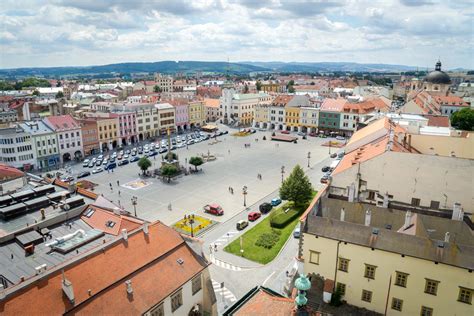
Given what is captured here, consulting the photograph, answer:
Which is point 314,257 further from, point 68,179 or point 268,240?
point 68,179

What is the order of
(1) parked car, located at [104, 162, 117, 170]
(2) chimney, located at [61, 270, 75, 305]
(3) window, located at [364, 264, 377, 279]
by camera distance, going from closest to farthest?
1. (2) chimney, located at [61, 270, 75, 305]
2. (3) window, located at [364, 264, 377, 279]
3. (1) parked car, located at [104, 162, 117, 170]

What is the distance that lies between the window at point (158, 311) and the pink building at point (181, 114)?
100132 mm

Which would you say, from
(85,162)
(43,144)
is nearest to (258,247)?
(85,162)

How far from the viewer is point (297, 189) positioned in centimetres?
5209

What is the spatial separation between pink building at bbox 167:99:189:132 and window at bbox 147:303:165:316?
100 meters

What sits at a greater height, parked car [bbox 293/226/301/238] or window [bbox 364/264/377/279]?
window [bbox 364/264/377/279]

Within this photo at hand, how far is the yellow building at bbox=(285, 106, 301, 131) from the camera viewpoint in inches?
4739

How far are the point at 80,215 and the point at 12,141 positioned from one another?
54.8 metres

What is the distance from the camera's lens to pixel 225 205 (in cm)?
5697

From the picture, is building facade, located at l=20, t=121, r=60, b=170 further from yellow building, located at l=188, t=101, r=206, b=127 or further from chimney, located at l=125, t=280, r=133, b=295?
chimney, located at l=125, t=280, r=133, b=295

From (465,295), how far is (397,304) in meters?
4.92

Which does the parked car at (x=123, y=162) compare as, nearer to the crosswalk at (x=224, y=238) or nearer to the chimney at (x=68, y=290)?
the crosswalk at (x=224, y=238)

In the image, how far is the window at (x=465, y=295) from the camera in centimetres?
2555

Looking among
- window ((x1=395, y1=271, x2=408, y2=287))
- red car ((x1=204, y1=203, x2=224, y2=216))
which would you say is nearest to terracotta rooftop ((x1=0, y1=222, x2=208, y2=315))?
window ((x1=395, y1=271, x2=408, y2=287))
